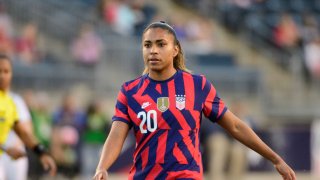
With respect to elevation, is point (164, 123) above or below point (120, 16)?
below

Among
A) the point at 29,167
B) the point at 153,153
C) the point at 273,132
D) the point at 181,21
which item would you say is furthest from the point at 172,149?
the point at 181,21

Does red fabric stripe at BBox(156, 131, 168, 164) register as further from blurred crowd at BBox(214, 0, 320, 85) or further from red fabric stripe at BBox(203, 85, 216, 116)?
blurred crowd at BBox(214, 0, 320, 85)

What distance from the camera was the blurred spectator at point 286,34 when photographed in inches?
922

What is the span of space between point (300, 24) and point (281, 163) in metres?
18.4

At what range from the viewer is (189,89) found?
23.2 feet

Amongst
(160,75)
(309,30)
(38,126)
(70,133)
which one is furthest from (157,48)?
(309,30)

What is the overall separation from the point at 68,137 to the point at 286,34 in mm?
8146

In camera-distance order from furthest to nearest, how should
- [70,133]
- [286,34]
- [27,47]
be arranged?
[286,34] < [27,47] < [70,133]

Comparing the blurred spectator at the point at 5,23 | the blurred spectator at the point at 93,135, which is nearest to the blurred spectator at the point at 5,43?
the blurred spectator at the point at 5,23

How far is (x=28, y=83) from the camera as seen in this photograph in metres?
19.6

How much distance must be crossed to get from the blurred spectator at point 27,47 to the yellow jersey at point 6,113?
10344mm

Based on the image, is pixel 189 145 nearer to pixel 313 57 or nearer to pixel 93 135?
pixel 93 135

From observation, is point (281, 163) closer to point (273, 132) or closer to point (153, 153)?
Answer: point (153, 153)

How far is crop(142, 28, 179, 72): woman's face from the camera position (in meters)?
6.90
